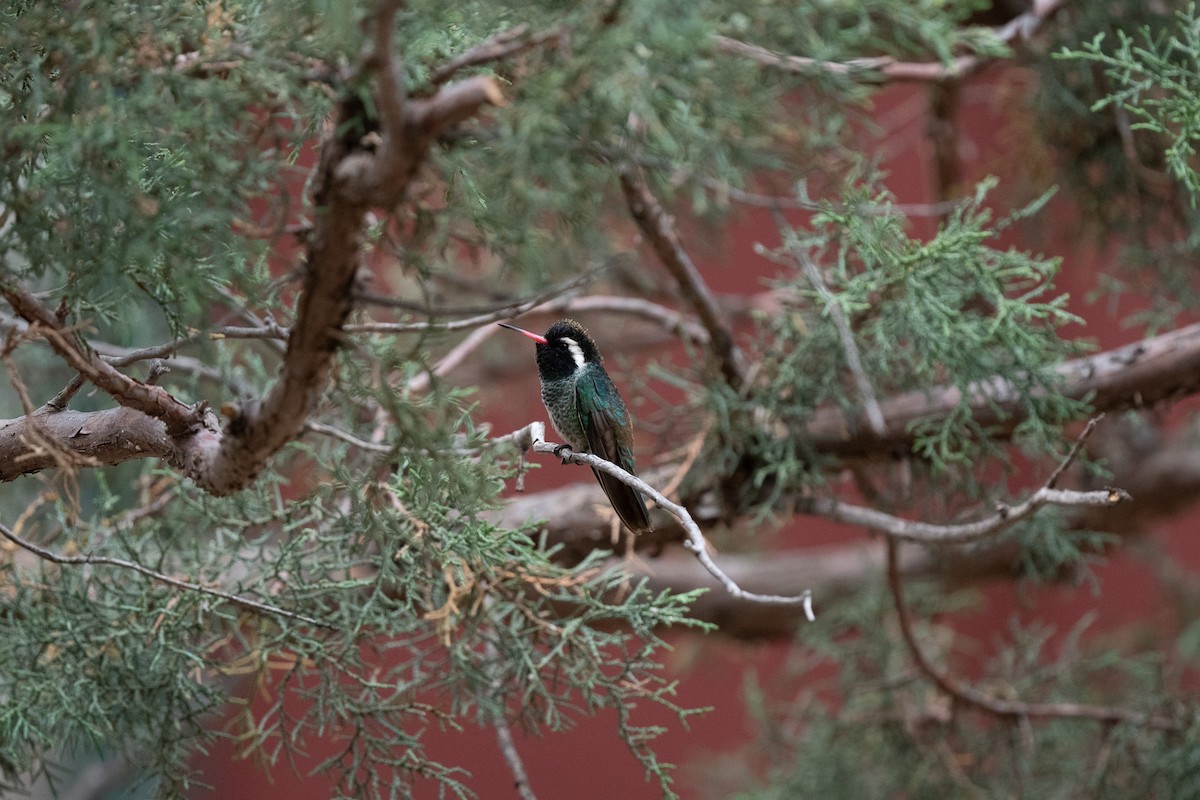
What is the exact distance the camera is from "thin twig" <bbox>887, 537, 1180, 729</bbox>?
2.24 metres

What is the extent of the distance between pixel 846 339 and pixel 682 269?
36 cm

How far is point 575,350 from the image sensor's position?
1.92m

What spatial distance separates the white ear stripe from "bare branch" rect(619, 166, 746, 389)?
270 millimetres

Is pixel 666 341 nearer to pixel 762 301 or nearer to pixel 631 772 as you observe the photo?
pixel 762 301

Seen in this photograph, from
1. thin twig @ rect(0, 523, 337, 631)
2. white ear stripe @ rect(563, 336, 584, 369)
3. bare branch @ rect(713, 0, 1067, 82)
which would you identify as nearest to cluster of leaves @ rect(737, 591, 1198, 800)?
white ear stripe @ rect(563, 336, 584, 369)

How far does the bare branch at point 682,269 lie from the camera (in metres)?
1.97

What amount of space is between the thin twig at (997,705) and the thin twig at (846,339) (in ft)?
0.94

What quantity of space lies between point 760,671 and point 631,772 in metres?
0.92

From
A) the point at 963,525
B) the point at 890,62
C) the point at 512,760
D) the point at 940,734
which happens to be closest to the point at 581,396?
the point at 512,760

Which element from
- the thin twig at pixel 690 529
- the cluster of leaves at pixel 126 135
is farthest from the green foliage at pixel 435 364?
the thin twig at pixel 690 529

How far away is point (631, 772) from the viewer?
12.7 ft

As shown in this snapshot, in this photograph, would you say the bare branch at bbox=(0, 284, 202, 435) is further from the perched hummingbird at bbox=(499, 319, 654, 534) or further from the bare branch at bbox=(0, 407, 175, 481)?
the perched hummingbird at bbox=(499, 319, 654, 534)

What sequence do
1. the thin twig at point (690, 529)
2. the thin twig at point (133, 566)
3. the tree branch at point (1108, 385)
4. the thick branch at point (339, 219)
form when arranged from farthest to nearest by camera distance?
the tree branch at point (1108, 385) → the thin twig at point (133, 566) → the thin twig at point (690, 529) → the thick branch at point (339, 219)

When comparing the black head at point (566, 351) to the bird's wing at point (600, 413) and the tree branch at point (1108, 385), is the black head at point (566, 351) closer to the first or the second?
the bird's wing at point (600, 413)
